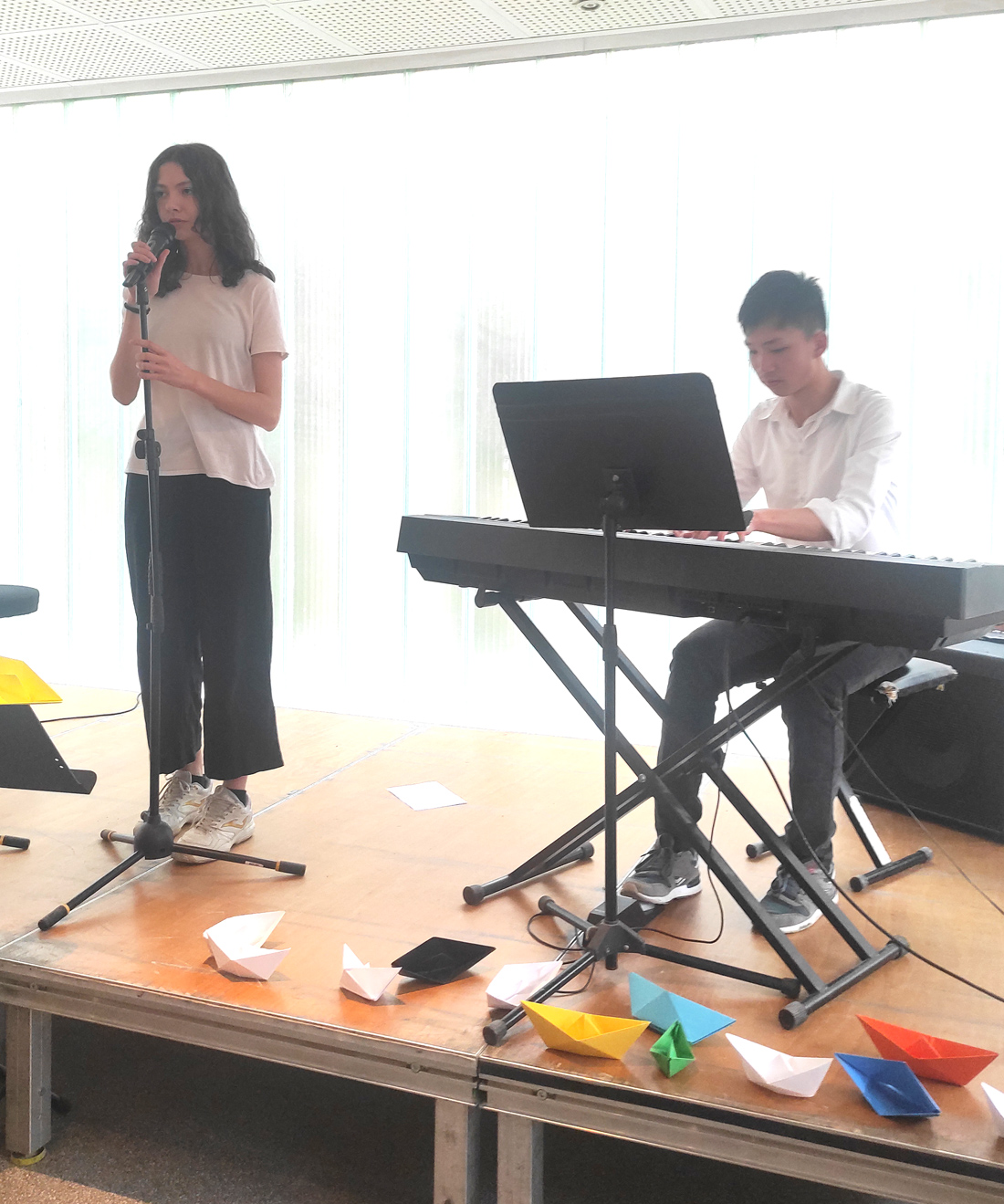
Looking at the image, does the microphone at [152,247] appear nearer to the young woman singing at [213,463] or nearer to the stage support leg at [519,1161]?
the young woman singing at [213,463]

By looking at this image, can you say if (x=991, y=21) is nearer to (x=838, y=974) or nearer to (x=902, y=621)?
(x=902, y=621)

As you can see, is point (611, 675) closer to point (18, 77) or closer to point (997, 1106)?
point (997, 1106)

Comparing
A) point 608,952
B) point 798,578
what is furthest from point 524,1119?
point 798,578

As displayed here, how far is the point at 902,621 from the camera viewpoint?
5.39ft

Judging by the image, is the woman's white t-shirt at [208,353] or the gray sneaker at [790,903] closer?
the gray sneaker at [790,903]

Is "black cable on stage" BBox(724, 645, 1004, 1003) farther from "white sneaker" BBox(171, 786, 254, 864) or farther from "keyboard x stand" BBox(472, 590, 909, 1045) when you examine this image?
"white sneaker" BBox(171, 786, 254, 864)

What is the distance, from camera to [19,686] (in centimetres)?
237

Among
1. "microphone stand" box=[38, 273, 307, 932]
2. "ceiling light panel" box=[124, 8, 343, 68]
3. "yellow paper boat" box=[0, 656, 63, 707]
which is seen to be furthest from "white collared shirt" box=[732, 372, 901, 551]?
"ceiling light panel" box=[124, 8, 343, 68]

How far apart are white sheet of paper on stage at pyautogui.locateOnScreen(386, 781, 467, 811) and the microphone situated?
136 cm

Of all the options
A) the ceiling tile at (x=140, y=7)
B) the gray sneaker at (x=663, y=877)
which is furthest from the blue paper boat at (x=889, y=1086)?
the ceiling tile at (x=140, y=7)

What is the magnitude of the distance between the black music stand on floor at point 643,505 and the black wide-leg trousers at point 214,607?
2.71 feet

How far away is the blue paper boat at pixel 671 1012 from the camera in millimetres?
1631

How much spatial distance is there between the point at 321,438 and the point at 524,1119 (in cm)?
285

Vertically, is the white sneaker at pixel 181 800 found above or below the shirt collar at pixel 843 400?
below
